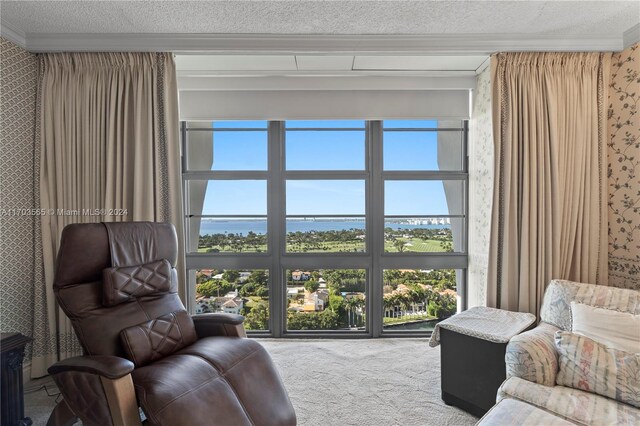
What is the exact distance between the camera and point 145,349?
1.62 metres

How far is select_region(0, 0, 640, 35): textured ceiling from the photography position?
6.59 feet

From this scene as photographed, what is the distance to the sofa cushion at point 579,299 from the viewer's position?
1.81 m

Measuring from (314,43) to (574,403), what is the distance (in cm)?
260

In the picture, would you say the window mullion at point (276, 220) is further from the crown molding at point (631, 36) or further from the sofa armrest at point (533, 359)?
the crown molding at point (631, 36)

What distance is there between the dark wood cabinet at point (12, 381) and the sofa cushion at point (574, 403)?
8.07 ft

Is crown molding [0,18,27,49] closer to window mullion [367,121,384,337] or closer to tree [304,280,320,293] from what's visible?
window mullion [367,121,384,337]

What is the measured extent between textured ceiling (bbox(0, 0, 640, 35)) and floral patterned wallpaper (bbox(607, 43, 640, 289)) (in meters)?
0.31

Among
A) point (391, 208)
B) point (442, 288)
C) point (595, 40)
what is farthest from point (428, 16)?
point (442, 288)

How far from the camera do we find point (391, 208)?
3.02m

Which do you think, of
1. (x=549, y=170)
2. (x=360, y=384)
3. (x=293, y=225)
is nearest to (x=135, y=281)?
(x=293, y=225)

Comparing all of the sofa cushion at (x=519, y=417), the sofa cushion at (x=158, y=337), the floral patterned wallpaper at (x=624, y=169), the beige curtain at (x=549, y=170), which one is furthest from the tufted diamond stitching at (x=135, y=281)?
the floral patterned wallpaper at (x=624, y=169)

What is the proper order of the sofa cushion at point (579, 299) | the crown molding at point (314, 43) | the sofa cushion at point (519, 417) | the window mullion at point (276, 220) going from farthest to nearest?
the window mullion at point (276, 220), the crown molding at point (314, 43), the sofa cushion at point (579, 299), the sofa cushion at point (519, 417)

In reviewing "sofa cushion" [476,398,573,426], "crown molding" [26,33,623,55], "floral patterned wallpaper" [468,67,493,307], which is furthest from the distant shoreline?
"sofa cushion" [476,398,573,426]

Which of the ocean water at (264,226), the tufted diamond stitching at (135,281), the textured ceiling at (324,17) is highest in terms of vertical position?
the textured ceiling at (324,17)
